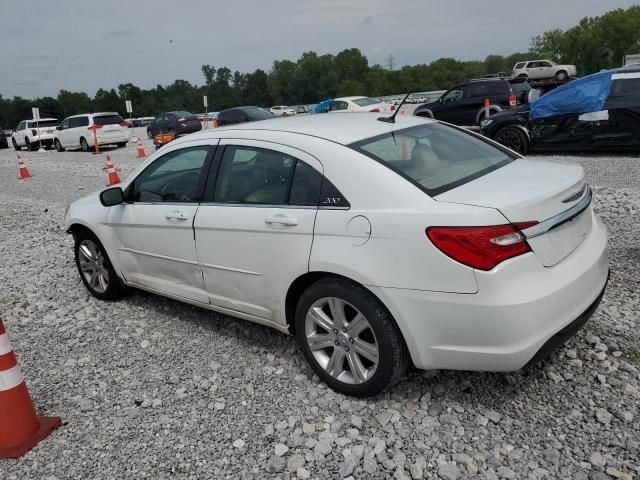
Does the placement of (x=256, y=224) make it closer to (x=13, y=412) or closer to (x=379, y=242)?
(x=379, y=242)

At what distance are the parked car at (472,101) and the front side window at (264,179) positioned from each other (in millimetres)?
14899

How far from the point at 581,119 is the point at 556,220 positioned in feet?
29.6

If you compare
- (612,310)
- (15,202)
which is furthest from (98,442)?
(15,202)

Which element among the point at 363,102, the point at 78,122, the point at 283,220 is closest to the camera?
the point at 283,220

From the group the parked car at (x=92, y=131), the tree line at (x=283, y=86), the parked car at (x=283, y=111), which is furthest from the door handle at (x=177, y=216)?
the tree line at (x=283, y=86)

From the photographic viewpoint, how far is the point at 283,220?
3152 mm

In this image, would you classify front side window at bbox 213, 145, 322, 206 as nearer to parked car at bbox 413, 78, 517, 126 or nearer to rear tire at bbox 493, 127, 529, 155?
rear tire at bbox 493, 127, 529, 155

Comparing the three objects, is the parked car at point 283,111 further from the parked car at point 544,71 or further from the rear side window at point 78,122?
the rear side window at point 78,122

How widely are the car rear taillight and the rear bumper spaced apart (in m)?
0.04

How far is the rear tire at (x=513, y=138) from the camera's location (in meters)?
11.2

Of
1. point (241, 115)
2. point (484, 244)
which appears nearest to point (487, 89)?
point (241, 115)

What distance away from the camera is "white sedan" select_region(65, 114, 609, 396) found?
8.37ft

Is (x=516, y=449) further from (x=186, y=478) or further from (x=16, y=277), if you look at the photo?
(x=16, y=277)

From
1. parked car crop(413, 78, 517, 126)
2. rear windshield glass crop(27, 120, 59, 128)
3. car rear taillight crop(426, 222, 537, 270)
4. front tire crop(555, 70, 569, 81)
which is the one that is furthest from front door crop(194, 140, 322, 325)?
front tire crop(555, 70, 569, 81)
